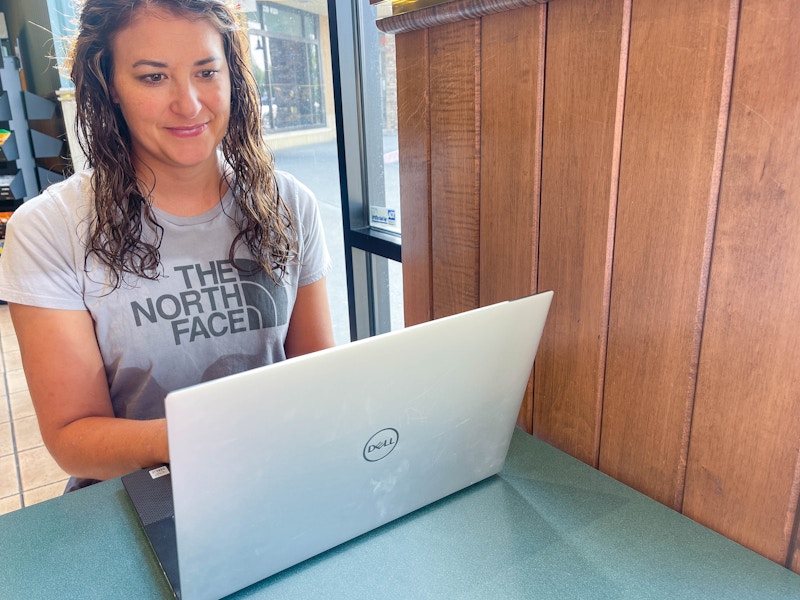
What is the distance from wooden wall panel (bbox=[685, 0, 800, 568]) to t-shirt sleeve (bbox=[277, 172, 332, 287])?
0.86 m

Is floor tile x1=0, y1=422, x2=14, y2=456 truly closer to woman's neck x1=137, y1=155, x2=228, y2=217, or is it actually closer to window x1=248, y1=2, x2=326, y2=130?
window x1=248, y1=2, x2=326, y2=130

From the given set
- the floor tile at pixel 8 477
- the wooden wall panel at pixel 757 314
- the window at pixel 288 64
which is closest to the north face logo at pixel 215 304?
the wooden wall panel at pixel 757 314

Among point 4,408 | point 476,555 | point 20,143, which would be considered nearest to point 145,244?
point 476,555

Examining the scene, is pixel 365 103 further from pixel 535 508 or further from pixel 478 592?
pixel 478 592

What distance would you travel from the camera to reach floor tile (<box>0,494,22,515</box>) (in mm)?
2143

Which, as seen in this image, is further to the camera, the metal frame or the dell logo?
the metal frame

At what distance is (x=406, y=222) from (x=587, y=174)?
45cm

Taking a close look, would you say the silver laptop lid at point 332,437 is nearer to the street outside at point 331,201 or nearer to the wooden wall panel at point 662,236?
the wooden wall panel at point 662,236

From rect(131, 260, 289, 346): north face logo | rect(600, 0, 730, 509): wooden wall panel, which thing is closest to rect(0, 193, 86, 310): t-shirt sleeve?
rect(131, 260, 289, 346): north face logo

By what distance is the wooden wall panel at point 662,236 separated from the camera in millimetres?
719

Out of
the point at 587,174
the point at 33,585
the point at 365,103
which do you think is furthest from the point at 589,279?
the point at 365,103

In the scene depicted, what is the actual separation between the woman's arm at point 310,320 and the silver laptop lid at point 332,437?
64 centimetres

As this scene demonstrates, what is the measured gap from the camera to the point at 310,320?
4.60 feet

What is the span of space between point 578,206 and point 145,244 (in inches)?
30.4
